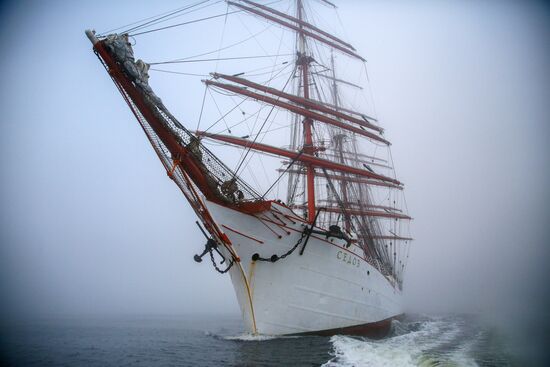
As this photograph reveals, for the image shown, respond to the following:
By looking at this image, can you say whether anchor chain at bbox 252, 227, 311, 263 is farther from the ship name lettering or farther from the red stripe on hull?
the red stripe on hull

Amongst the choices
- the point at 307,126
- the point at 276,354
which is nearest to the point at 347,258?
the point at 276,354

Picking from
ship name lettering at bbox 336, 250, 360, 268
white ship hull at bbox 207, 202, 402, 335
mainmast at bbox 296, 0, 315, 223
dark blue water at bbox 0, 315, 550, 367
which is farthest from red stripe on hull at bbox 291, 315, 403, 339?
mainmast at bbox 296, 0, 315, 223

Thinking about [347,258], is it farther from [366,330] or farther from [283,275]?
[366,330]

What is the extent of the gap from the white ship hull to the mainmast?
247 cm

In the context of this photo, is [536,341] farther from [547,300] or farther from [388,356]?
[547,300]

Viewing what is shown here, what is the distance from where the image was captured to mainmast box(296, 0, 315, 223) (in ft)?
50.0

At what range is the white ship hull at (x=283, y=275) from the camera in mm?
11508

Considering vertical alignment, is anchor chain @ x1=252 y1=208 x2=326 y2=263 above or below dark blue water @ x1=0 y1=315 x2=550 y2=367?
above

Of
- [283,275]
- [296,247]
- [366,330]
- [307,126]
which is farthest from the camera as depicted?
[307,126]

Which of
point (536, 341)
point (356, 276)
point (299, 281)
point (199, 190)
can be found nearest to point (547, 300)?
point (536, 341)

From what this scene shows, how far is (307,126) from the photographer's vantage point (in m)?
17.6

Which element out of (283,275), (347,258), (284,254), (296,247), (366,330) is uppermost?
(296,247)

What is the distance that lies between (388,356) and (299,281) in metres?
4.09

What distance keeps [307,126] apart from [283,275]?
906 cm
